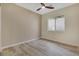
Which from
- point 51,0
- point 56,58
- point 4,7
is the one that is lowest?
point 56,58

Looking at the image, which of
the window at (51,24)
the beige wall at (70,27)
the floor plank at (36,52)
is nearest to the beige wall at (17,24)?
the floor plank at (36,52)

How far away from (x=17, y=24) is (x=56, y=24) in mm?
2438

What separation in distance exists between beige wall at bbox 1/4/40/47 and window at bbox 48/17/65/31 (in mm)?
988

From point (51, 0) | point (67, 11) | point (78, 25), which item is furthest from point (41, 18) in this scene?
point (51, 0)

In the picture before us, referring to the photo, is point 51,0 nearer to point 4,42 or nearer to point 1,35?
point 1,35

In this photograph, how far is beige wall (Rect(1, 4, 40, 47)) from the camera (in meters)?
3.25

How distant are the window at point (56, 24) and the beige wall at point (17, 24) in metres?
0.99

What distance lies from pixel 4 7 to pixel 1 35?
1143 mm

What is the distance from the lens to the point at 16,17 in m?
3.87

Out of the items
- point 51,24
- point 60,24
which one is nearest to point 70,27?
point 60,24

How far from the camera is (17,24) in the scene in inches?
154

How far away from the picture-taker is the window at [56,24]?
451 centimetres

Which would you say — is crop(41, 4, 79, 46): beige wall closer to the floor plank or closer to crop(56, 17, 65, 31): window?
crop(56, 17, 65, 31): window

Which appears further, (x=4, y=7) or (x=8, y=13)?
(x=8, y=13)
